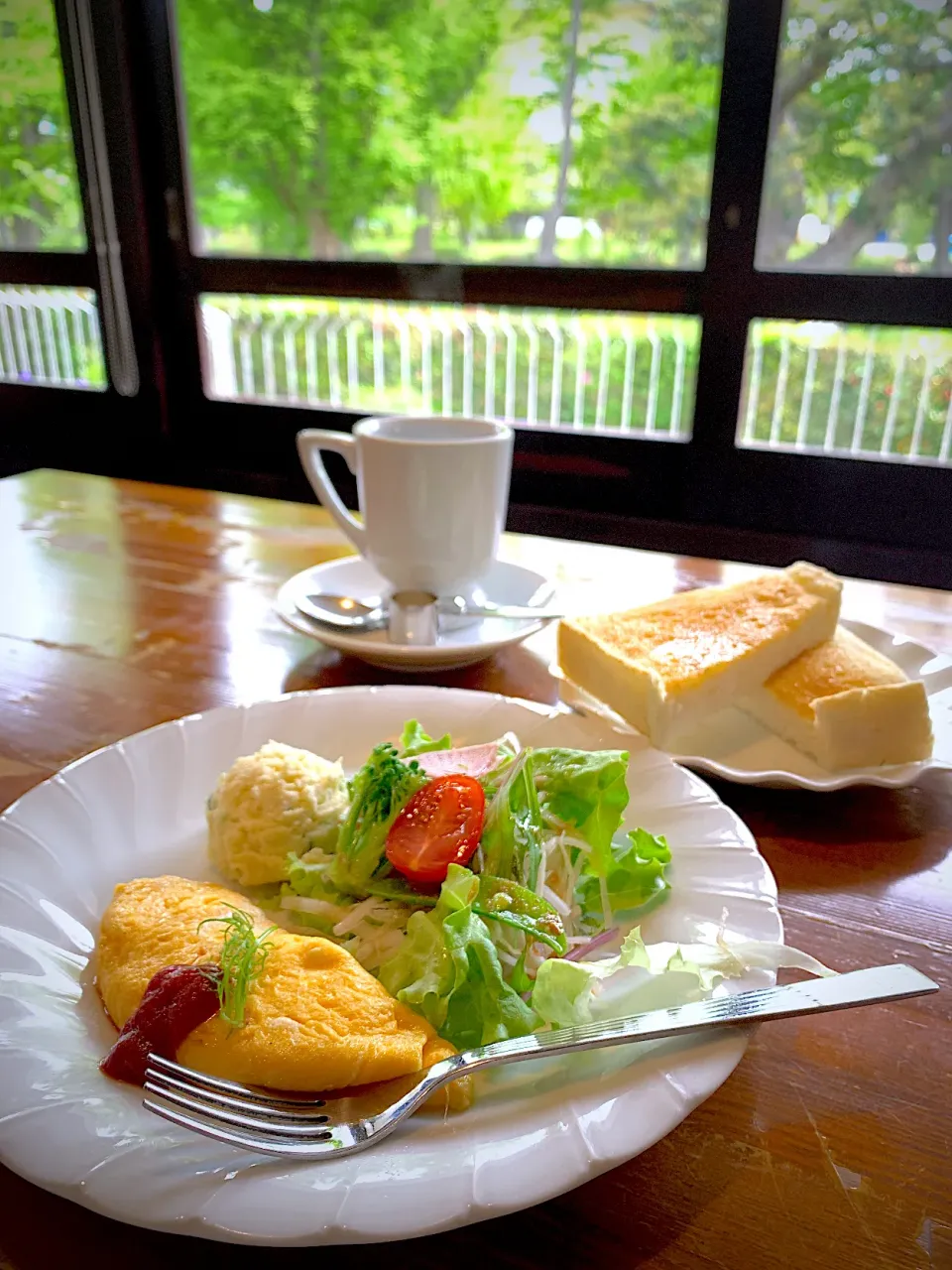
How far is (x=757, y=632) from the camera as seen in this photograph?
1026 millimetres

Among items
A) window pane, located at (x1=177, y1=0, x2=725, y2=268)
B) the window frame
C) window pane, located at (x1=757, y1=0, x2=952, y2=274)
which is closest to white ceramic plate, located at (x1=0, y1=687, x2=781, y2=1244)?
the window frame

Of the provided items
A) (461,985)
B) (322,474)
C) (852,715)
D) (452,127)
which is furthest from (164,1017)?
(452,127)

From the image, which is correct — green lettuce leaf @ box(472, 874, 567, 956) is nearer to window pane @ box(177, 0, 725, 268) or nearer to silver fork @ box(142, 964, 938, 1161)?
silver fork @ box(142, 964, 938, 1161)

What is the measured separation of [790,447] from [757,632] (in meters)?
2.29

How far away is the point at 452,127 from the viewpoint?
4.04 meters

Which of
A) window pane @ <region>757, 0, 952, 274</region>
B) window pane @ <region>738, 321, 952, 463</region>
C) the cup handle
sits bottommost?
window pane @ <region>738, 321, 952, 463</region>

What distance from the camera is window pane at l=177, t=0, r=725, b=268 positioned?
3438 millimetres

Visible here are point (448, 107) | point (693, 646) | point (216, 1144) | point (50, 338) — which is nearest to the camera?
point (216, 1144)

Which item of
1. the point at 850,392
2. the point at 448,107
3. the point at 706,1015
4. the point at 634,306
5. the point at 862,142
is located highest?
the point at 448,107

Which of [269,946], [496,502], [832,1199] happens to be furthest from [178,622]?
[832,1199]

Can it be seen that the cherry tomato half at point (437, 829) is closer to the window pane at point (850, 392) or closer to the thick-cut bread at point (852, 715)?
the thick-cut bread at point (852, 715)

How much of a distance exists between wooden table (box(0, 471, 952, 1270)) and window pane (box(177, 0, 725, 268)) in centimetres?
227

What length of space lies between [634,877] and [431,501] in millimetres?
613

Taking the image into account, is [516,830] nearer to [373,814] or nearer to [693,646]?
[373,814]
